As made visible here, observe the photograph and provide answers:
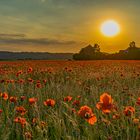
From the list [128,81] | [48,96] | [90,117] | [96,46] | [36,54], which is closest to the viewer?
[90,117]

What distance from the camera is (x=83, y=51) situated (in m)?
62.2

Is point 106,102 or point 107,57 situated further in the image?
point 107,57

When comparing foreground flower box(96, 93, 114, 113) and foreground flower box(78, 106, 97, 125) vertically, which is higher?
foreground flower box(96, 93, 114, 113)

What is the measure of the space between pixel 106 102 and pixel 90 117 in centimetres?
19

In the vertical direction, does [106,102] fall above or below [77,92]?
above

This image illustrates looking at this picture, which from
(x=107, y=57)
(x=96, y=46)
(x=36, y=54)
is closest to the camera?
(x=107, y=57)

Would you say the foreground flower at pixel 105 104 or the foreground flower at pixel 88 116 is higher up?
the foreground flower at pixel 105 104

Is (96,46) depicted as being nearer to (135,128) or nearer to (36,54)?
(135,128)

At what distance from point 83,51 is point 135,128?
58755 mm

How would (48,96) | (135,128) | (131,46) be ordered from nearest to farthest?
(135,128)
(48,96)
(131,46)

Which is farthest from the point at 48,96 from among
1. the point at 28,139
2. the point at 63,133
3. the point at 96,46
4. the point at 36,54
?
the point at 36,54

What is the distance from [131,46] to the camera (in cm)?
6103

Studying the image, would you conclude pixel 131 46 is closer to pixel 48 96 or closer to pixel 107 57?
pixel 107 57

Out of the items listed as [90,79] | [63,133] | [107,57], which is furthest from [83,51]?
[63,133]
